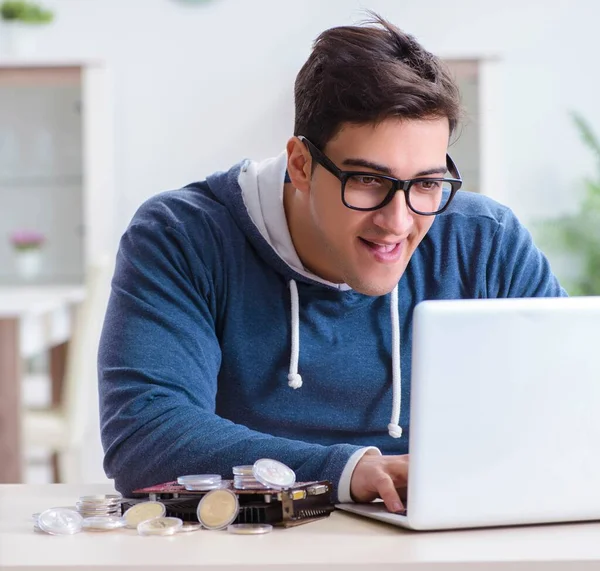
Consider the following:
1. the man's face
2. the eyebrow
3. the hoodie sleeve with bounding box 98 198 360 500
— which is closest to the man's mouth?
the man's face

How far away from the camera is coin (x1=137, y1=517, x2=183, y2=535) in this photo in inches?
41.4

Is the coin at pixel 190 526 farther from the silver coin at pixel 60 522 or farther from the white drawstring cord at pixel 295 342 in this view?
the white drawstring cord at pixel 295 342

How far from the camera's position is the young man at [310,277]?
1.40m

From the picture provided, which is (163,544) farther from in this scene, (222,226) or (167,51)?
(167,51)

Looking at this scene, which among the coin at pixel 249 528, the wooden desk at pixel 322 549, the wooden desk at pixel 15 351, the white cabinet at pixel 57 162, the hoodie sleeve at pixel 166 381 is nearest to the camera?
the wooden desk at pixel 322 549

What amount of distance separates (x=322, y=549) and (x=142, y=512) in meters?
0.24

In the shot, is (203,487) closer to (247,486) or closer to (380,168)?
(247,486)

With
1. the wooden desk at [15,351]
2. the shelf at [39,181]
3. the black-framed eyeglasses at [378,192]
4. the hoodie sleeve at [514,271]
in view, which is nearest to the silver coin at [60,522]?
the black-framed eyeglasses at [378,192]

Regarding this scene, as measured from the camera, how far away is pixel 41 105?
175 inches

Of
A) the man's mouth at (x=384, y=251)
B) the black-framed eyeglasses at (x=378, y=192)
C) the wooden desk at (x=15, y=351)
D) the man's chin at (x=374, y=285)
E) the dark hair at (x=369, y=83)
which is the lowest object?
the wooden desk at (x=15, y=351)

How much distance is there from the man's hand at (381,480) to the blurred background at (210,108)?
335 cm

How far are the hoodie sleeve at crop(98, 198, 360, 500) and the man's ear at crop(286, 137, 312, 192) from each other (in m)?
0.19

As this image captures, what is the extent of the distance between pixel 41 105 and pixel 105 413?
3268 millimetres

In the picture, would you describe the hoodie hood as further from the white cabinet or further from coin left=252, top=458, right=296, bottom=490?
the white cabinet
